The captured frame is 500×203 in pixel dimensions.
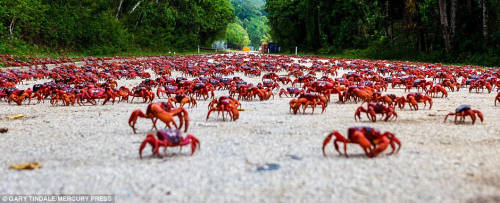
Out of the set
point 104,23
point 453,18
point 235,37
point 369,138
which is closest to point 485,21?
point 453,18

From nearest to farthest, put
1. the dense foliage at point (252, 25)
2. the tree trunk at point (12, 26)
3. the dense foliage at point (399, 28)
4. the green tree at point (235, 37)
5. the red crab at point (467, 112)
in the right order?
1. the red crab at point (467, 112)
2. the dense foliage at point (399, 28)
3. the tree trunk at point (12, 26)
4. the green tree at point (235, 37)
5. the dense foliage at point (252, 25)

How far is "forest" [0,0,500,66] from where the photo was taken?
901 inches

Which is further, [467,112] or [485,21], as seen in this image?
[485,21]

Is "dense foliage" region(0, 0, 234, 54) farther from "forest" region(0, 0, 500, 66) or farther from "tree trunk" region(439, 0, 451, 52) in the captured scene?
"tree trunk" region(439, 0, 451, 52)

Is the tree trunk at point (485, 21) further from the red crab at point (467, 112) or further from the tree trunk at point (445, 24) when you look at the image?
the red crab at point (467, 112)

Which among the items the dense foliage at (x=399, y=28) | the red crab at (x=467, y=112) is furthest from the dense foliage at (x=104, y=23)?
the red crab at (x=467, y=112)

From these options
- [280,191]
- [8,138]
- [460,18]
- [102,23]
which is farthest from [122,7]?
[280,191]

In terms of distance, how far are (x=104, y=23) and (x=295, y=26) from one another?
27430 millimetres

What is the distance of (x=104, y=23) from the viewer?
3183 centimetres

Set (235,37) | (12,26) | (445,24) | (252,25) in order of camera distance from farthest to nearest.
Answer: (252,25), (235,37), (12,26), (445,24)

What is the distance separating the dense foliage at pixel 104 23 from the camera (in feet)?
80.8

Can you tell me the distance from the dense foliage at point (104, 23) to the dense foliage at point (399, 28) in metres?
12.8

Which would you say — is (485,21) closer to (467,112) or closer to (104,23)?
(467,112)

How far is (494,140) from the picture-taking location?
3.98 m
